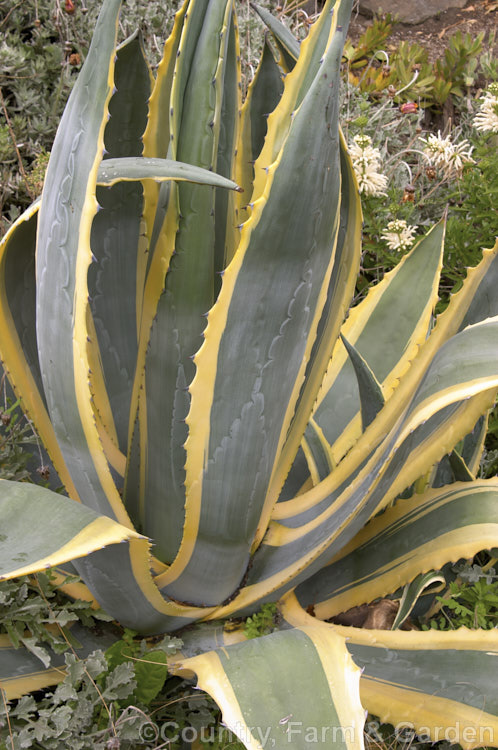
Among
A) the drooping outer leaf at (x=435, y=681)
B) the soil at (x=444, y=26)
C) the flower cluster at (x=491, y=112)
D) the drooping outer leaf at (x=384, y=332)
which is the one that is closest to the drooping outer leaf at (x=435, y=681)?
the drooping outer leaf at (x=435, y=681)

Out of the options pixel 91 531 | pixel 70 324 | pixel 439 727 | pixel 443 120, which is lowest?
pixel 439 727

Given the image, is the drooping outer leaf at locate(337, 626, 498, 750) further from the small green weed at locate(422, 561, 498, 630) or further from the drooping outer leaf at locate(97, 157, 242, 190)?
the drooping outer leaf at locate(97, 157, 242, 190)

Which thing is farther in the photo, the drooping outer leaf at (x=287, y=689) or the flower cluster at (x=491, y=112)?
the flower cluster at (x=491, y=112)

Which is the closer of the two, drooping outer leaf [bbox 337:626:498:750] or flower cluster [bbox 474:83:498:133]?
drooping outer leaf [bbox 337:626:498:750]

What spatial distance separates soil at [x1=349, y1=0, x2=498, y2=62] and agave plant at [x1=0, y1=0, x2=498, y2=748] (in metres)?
2.82

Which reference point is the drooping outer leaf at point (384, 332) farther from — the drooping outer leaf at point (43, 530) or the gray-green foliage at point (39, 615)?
the drooping outer leaf at point (43, 530)

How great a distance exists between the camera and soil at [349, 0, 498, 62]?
3.67 m

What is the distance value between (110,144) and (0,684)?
0.83 m

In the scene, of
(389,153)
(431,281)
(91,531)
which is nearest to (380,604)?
(431,281)

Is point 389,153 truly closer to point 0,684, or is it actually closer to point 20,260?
point 20,260

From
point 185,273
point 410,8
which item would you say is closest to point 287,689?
point 185,273

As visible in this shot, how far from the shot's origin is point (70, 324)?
0.90 m

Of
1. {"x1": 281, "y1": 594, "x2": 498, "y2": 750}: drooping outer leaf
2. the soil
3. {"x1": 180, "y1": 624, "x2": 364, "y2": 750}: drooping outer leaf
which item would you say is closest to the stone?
the soil

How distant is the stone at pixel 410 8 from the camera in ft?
12.1
